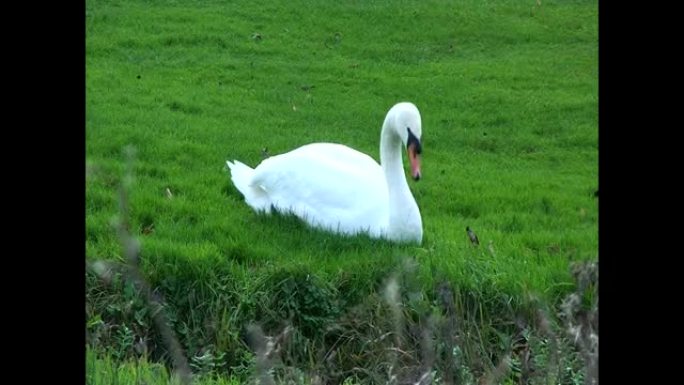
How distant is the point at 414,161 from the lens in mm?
5613

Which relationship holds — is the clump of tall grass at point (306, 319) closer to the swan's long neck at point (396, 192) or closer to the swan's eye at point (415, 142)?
the swan's long neck at point (396, 192)

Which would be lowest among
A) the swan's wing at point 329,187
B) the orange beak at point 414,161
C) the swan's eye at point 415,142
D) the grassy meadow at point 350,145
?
the grassy meadow at point 350,145

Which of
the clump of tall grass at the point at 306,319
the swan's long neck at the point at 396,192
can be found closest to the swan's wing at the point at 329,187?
the swan's long neck at the point at 396,192

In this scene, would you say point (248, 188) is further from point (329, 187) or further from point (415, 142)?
point (415, 142)

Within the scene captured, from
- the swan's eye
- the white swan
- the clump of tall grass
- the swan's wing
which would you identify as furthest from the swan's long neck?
the clump of tall grass

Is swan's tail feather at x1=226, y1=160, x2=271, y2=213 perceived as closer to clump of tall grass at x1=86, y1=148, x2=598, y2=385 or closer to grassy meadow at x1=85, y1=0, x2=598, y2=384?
grassy meadow at x1=85, y1=0, x2=598, y2=384

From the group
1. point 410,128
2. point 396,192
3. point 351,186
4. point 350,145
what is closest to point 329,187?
point 351,186

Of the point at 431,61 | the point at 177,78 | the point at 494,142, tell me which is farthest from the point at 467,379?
the point at 431,61

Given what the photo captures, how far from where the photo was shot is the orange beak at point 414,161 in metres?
5.54

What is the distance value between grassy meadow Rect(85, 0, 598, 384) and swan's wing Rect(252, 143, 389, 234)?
15 centimetres

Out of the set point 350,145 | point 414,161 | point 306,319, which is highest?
point 414,161

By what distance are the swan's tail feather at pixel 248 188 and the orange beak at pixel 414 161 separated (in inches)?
50.5

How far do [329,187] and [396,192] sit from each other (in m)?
0.48

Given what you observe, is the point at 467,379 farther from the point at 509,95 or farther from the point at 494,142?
the point at 509,95
